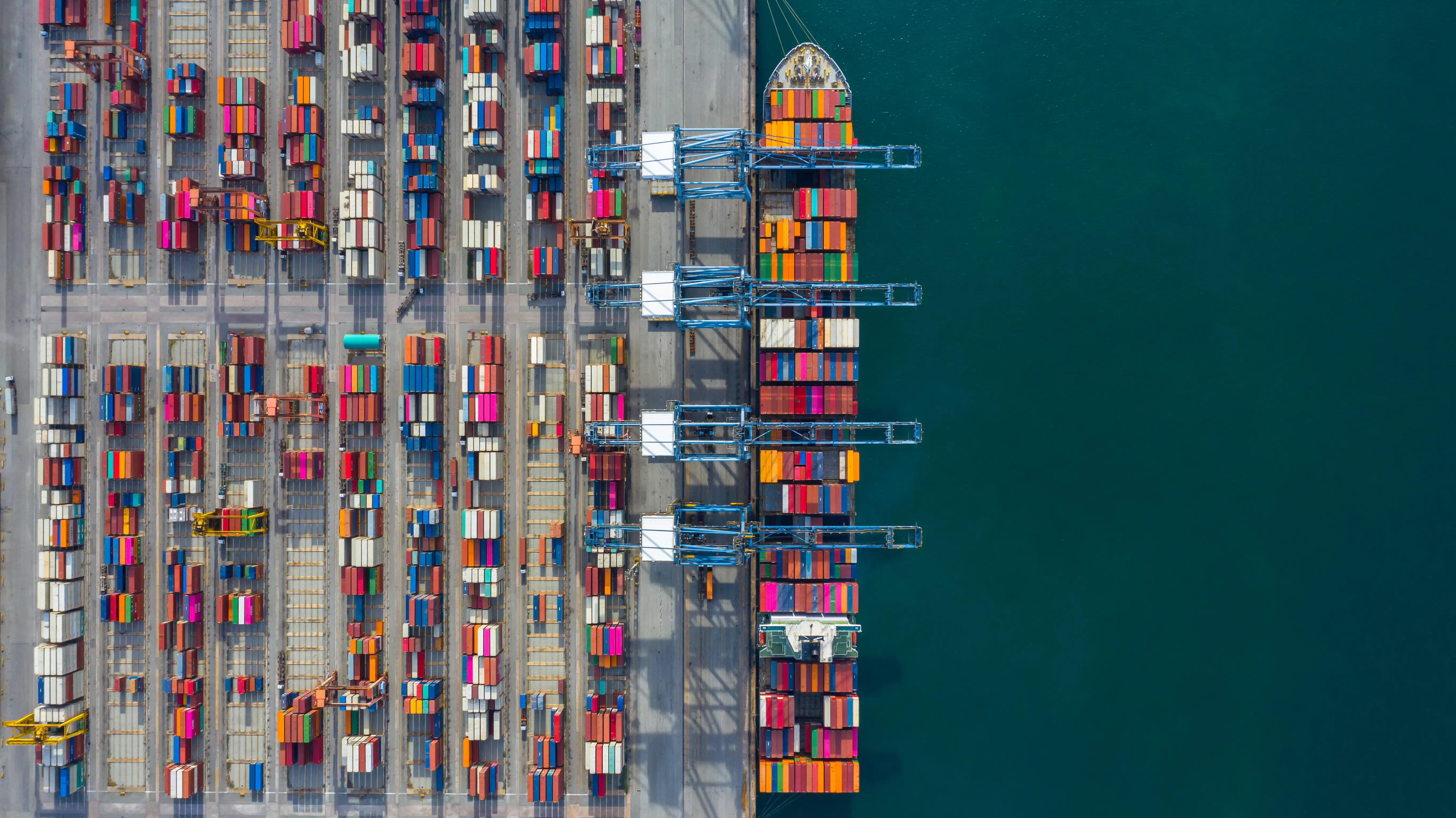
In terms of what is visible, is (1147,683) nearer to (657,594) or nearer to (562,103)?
(657,594)

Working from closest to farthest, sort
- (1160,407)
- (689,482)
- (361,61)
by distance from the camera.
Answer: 1. (361,61)
2. (689,482)
3. (1160,407)

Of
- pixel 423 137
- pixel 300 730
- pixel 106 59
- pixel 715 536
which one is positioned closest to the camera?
pixel 106 59

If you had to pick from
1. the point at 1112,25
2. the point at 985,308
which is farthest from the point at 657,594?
the point at 1112,25

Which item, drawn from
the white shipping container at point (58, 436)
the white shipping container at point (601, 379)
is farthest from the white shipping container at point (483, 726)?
the white shipping container at point (58, 436)

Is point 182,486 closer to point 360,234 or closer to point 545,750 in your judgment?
point 360,234

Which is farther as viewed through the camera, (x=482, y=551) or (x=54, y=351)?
(x=482, y=551)

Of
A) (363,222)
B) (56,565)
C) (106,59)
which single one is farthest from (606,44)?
(56,565)

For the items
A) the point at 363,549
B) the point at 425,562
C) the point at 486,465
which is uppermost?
the point at 486,465
